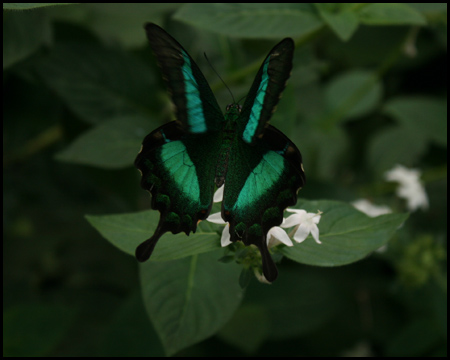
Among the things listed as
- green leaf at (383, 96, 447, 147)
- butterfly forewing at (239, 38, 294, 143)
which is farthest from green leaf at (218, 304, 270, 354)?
green leaf at (383, 96, 447, 147)

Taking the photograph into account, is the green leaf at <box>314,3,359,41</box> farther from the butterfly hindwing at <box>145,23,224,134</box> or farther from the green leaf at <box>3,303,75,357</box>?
the green leaf at <box>3,303,75,357</box>

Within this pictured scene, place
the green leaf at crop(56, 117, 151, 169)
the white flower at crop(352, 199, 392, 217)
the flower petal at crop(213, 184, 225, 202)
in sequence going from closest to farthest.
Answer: the flower petal at crop(213, 184, 225, 202) < the green leaf at crop(56, 117, 151, 169) < the white flower at crop(352, 199, 392, 217)

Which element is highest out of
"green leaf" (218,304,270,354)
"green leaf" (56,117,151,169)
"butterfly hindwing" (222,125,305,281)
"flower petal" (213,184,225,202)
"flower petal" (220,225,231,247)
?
"butterfly hindwing" (222,125,305,281)

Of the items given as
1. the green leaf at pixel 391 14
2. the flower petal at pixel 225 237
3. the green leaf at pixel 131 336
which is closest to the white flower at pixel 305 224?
the flower petal at pixel 225 237

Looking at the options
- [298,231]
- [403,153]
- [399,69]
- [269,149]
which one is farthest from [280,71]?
[399,69]

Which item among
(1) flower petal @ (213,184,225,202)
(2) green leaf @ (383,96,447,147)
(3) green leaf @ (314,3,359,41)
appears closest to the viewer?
(1) flower petal @ (213,184,225,202)

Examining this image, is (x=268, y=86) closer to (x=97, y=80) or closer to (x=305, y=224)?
(x=305, y=224)

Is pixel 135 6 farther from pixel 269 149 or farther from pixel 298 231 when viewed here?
pixel 298 231

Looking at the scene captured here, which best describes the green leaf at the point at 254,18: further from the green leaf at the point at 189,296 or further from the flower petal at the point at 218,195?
the green leaf at the point at 189,296

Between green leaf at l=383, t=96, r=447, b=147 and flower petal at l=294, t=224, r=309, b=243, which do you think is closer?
Result: flower petal at l=294, t=224, r=309, b=243
